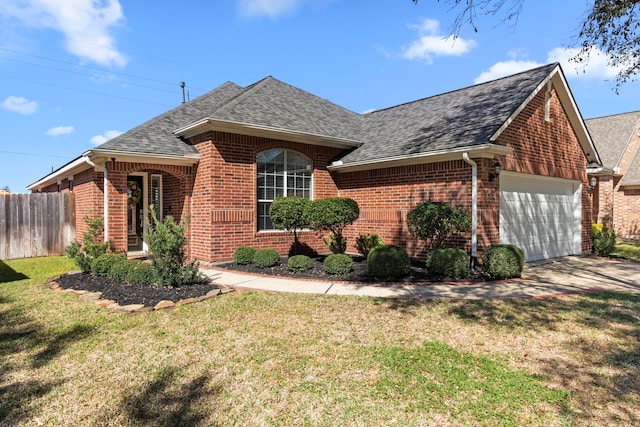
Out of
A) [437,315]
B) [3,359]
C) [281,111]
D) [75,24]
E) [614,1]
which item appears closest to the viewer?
[3,359]

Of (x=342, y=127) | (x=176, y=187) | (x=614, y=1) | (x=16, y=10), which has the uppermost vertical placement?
(x=16, y=10)

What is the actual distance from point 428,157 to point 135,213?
9522 millimetres

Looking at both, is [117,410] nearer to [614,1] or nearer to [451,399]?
[451,399]

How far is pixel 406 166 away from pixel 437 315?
5725 millimetres

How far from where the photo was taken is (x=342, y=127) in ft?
43.5

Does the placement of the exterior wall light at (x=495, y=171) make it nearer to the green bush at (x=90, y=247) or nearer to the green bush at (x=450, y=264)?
the green bush at (x=450, y=264)

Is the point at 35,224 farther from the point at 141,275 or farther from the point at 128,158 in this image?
the point at 141,275

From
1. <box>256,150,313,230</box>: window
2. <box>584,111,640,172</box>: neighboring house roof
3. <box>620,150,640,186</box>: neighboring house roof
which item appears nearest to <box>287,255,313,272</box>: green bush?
<box>256,150,313,230</box>: window

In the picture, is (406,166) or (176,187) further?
(176,187)

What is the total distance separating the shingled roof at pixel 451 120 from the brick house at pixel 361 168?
0.06 m

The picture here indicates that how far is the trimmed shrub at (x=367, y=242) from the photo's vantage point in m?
10.4

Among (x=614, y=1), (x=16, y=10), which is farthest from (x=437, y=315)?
(x=16, y=10)

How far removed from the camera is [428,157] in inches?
369

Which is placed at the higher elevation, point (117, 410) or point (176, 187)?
point (176, 187)
